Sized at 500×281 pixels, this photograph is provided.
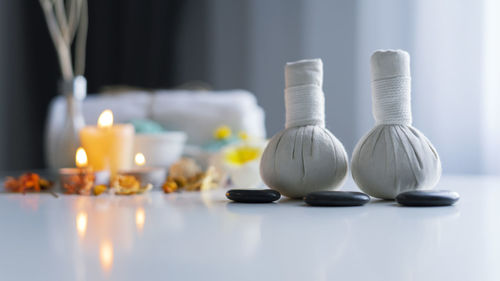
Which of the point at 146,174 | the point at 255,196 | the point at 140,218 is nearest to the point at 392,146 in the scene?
the point at 255,196

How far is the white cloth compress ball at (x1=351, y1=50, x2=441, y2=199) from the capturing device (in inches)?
24.7

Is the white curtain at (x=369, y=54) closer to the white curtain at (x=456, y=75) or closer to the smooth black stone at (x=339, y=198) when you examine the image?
the white curtain at (x=456, y=75)

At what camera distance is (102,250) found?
0.41m

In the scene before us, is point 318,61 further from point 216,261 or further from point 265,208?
point 216,261

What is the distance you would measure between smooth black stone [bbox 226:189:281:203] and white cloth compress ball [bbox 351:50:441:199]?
118 mm

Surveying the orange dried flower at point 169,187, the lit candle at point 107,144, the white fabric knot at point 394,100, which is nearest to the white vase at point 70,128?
the lit candle at point 107,144

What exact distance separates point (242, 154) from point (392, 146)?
42 centimetres

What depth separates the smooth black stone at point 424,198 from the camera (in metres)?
0.62

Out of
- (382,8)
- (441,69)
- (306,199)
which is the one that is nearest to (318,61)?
(306,199)

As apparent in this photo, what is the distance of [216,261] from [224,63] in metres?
2.64

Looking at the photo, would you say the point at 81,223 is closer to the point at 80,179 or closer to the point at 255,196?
the point at 255,196

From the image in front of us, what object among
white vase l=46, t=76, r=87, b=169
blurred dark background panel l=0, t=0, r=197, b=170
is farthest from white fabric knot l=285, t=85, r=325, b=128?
blurred dark background panel l=0, t=0, r=197, b=170

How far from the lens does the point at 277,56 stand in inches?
114

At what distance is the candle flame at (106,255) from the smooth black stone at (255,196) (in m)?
0.27
